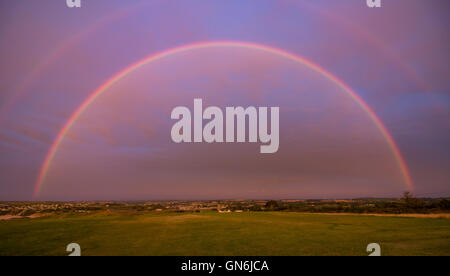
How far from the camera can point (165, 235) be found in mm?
26234

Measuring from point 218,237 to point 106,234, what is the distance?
1082cm

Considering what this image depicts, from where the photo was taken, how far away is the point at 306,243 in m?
21.8
